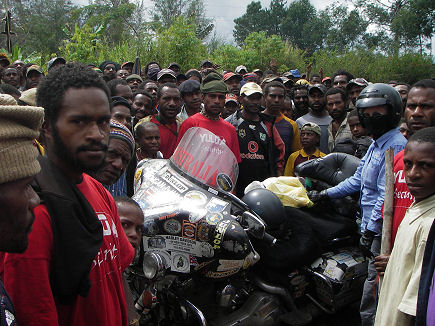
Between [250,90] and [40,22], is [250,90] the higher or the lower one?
A: the lower one

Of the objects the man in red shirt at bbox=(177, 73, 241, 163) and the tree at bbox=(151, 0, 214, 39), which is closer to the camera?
the man in red shirt at bbox=(177, 73, 241, 163)

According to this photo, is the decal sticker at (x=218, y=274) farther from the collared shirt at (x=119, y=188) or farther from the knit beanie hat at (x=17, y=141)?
the knit beanie hat at (x=17, y=141)

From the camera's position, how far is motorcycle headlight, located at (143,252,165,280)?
2615 mm

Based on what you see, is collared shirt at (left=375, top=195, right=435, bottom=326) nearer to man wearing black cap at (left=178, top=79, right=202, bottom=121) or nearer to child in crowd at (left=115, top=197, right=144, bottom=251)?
child in crowd at (left=115, top=197, right=144, bottom=251)

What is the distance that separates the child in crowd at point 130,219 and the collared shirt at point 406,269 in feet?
4.97

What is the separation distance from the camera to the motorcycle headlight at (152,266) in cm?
262

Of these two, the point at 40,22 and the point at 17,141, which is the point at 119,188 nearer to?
the point at 17,141

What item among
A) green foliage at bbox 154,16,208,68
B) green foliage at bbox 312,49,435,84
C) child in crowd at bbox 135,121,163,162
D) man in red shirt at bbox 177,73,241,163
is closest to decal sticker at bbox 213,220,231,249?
child in crowd at bbox 135,121,163,162

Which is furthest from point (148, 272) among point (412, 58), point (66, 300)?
point (412, 58)

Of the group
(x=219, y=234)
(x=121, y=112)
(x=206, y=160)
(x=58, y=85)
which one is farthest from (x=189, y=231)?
(x=121, y=112)

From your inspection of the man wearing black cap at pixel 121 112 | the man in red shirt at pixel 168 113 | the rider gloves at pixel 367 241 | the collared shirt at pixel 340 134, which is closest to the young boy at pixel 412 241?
the rider gloves at pixel 367 241

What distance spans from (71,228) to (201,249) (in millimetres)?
1505

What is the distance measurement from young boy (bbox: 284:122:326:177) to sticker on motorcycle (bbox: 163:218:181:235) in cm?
295

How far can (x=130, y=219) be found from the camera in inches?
95.4
